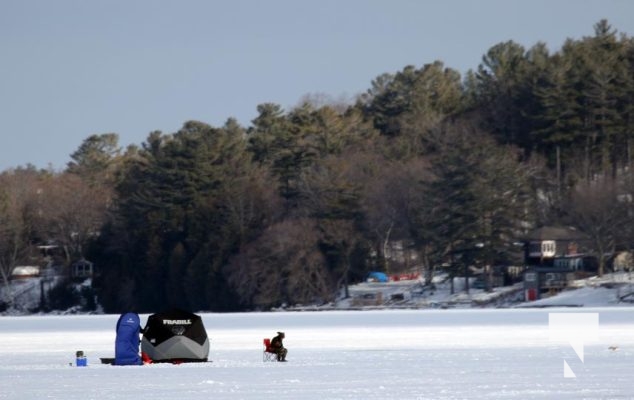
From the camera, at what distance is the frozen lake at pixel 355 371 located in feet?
69.6

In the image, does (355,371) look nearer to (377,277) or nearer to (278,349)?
(278,349)

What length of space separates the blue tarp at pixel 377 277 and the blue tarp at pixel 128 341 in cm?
6117

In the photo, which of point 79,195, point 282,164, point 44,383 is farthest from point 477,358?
point 79,195

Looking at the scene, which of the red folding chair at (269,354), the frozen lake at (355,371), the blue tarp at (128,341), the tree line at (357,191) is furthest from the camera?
the tree line at (357,191)

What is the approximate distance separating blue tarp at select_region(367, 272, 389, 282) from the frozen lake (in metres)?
50.0

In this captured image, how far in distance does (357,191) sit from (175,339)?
64.4 m

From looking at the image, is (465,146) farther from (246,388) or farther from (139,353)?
(246,388)

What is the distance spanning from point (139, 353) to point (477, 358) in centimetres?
641

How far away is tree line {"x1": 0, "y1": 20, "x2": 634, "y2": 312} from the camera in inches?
3403

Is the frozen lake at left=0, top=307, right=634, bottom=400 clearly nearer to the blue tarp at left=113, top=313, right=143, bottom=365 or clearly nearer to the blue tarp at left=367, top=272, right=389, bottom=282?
the blue tarp at left=113, top=313, right=143, bottom=365

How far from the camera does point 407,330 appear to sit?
43250 mm

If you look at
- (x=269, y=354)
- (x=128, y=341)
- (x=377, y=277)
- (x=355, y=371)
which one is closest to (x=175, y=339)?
(x=128, y=341)

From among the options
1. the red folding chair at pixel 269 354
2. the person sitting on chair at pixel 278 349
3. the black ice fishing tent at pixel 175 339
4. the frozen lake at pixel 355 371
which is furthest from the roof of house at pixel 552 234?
the black ice fishing tent at pixel 175 339

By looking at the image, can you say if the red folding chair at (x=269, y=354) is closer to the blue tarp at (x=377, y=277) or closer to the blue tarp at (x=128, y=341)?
the blue tarp at (x=128, y=341)
